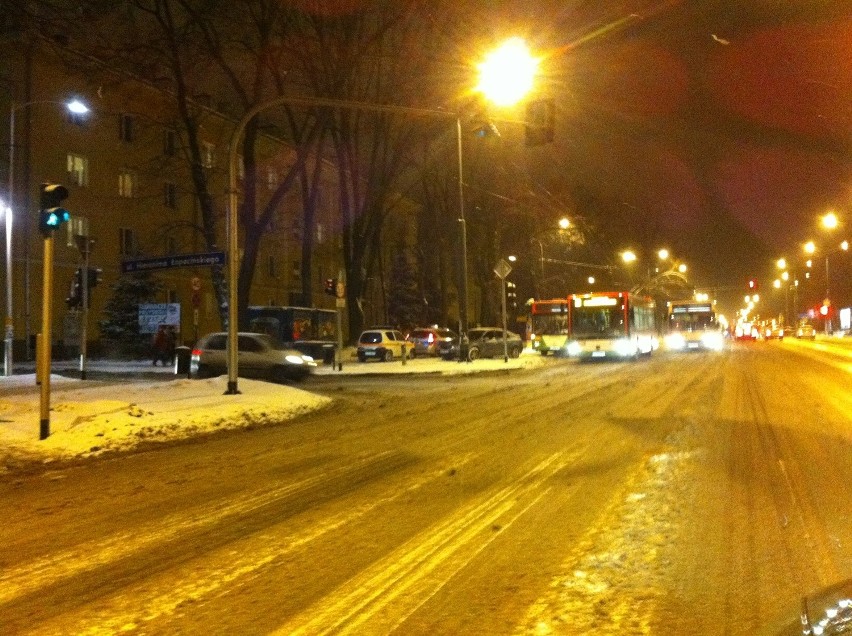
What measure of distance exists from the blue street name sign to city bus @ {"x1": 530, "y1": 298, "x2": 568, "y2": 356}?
92.4ft

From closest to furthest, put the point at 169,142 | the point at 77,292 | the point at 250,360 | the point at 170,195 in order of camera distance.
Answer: the point at 250,360
the point at 77,292
the point at 169,142
the point at 170,195

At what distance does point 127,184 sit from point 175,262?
30.4 m

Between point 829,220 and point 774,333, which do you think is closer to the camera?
point 829,220

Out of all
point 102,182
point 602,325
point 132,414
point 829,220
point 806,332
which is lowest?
point 132,414

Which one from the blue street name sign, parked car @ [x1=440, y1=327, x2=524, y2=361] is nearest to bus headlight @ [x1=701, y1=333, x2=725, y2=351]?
parked car @ [x1=440, y1=327, x2=524, y2=361]

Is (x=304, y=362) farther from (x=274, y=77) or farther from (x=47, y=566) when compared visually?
(x=47, y=566)

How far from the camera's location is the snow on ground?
12.4 metres

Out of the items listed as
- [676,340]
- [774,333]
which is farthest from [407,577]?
[774,333]

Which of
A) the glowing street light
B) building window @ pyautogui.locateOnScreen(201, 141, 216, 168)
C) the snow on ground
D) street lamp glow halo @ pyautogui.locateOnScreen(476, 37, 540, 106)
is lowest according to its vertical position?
the snow on ground

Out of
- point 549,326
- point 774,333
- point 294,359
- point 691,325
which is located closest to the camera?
point 294,359

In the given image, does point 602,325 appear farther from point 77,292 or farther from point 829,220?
point 829,220

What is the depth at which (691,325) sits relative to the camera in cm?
5628

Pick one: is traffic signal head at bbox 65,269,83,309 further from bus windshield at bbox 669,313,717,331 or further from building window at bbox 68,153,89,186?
bus windshield at bbox 669,313,717,331

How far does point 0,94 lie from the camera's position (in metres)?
40.9
